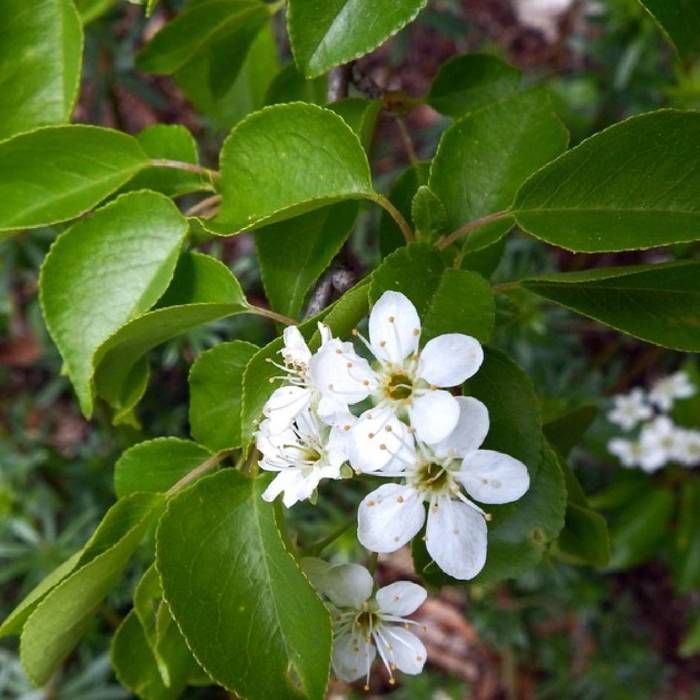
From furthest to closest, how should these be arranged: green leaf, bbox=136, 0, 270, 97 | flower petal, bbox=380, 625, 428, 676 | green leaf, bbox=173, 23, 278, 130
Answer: green leaf, bbox=173, 23, 278, 130
green leaf, bbox=136, 0, 270, 97
flower petal, bbox=380, 625, 428, 676

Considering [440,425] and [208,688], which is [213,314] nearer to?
[440,425]

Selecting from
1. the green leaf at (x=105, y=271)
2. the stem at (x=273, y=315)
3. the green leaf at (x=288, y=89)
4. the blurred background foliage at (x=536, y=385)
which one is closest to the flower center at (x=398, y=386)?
the stem at (x=273, y=315)

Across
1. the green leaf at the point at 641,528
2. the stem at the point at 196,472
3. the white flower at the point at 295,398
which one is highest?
the white flower at the point at 295,398

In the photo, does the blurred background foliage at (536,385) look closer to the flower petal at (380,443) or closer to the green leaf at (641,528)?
the green leaf at (641,528)

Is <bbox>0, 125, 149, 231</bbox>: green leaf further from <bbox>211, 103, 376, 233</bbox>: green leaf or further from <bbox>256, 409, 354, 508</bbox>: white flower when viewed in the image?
<bbox>256, 409, 354, 508</bbox>: white flower

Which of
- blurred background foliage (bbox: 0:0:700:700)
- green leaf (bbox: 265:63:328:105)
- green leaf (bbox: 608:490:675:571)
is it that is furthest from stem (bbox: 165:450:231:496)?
green leaf (bbox: 608:490:675:571)

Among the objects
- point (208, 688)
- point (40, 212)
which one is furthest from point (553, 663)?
point (40, 212)
